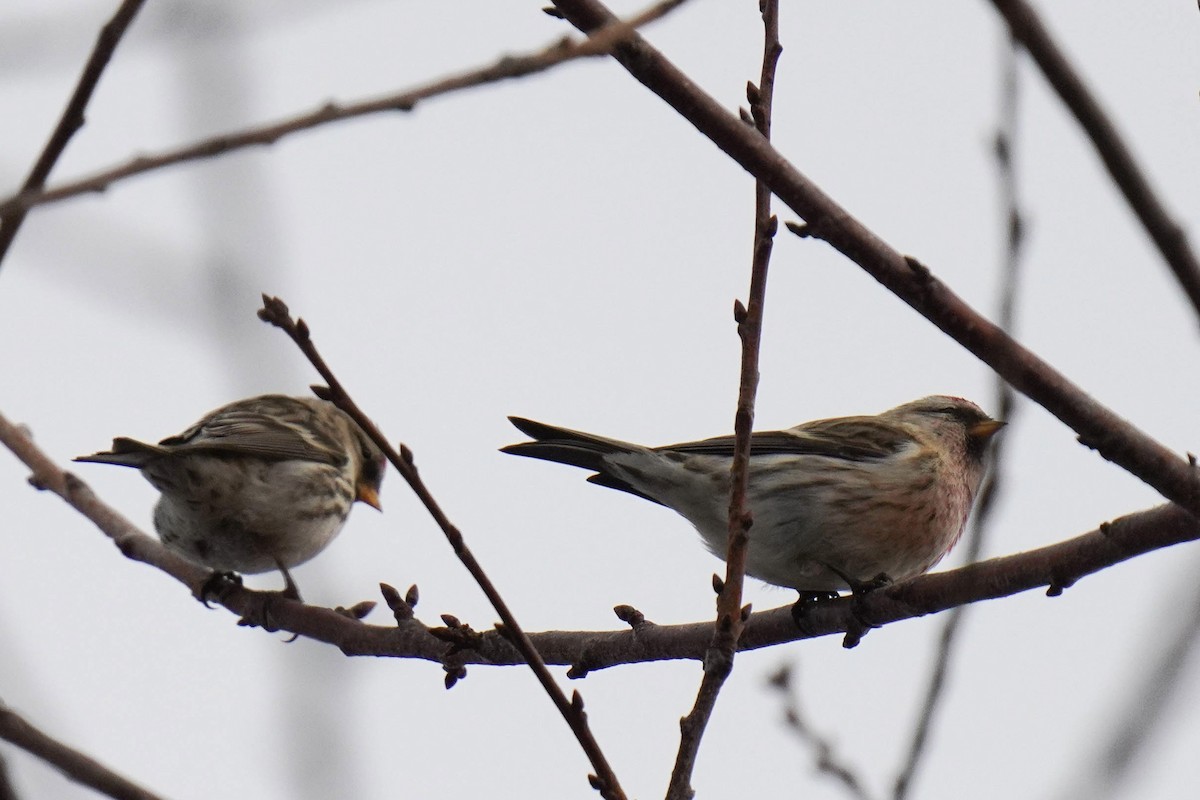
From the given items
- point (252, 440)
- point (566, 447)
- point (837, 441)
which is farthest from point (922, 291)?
point (252, 440)

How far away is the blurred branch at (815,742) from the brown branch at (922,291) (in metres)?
1.11

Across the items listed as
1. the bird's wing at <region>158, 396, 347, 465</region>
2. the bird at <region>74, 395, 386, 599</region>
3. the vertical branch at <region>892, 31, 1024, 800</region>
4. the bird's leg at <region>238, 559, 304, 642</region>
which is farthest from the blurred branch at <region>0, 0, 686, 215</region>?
the bird's wing at <region>158, 396, 347, 465</region>

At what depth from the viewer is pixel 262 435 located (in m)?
7.61

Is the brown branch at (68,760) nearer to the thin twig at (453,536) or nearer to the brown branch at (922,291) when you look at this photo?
the thin twig at (453,536)

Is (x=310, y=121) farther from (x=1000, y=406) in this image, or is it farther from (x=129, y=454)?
(x=129, y=454)

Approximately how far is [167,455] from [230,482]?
1.26 ft

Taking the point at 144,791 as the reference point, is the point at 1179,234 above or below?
above

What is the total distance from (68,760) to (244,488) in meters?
5.44

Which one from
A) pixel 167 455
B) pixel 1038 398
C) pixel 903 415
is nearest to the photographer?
pixel 1038 398

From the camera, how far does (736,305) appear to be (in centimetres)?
290

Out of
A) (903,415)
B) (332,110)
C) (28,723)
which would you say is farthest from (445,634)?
(903,415)

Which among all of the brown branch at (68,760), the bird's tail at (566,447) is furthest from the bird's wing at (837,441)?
the brown branch at (68,760)

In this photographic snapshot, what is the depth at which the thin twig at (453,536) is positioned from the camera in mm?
2363

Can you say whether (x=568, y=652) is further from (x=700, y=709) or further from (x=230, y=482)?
(x=230, y=482)
